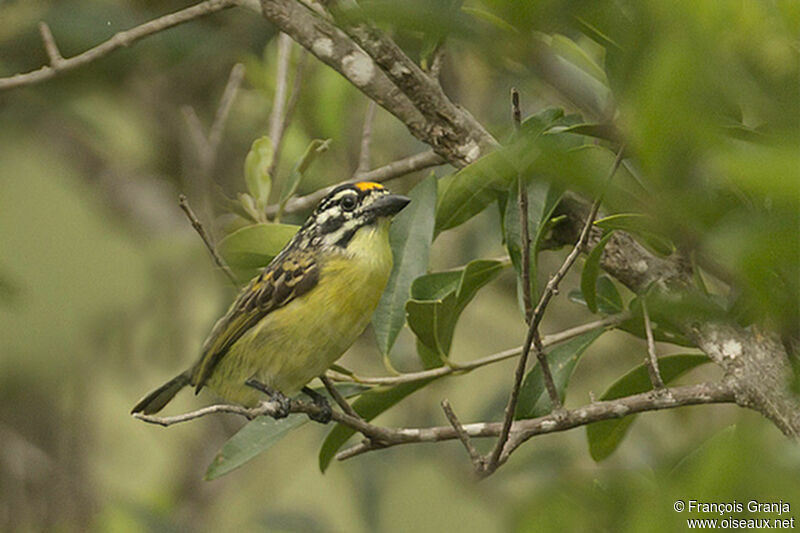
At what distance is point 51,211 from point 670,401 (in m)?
4.49

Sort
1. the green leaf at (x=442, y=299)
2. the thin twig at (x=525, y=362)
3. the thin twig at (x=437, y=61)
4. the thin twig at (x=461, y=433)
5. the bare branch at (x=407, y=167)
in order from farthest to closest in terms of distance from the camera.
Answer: the bare branch at (x=407, y=167) < the green leaf at (x=442, y=299) < the thin twig at (x=437, y=61) < the thin twig at (x=461, y=433) < the thin twig at (x=525, y=362)

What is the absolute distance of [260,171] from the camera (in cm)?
238

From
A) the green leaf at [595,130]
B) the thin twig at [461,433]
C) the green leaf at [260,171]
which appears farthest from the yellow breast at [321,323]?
the green leaf at [595,130]

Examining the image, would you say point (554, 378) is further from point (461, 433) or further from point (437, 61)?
point (437, 61)

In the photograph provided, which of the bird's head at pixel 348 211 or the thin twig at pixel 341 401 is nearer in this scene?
the thin twig at pixel 341 401

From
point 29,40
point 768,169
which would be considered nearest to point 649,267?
point 768,169

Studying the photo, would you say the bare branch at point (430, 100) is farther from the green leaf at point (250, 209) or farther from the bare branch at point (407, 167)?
the green leaf at point (250, 209)

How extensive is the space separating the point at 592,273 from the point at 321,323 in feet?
2.69

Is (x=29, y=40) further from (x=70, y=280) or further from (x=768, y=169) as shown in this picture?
(x=768, y=169)

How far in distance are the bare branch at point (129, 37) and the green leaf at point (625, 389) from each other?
957 mm

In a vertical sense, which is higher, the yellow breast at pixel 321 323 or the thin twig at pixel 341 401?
the thin twig at pixel 341 401

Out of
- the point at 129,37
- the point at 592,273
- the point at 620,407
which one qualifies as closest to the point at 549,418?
the point at 620,407

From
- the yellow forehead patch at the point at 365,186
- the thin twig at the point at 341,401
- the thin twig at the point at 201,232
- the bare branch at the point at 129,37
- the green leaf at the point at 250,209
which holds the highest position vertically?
the bare branch at the point at 129,37

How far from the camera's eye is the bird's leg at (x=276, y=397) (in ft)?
6.64
